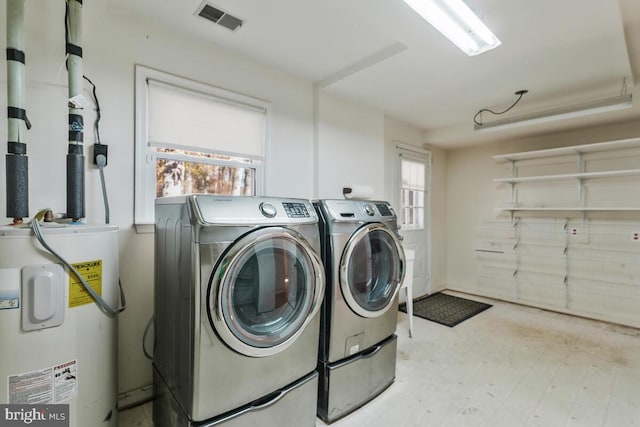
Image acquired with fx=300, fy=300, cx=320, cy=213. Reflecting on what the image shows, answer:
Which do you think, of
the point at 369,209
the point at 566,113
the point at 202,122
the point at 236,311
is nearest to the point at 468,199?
the point at 566,113

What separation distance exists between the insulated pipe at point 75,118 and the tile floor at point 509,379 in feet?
4.30

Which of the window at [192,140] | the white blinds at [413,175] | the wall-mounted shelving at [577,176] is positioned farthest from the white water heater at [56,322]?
the wall-mounted shelving at [577,176]

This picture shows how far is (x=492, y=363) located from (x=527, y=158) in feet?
9.19

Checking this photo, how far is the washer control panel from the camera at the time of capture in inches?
59.7

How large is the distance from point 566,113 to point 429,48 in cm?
173

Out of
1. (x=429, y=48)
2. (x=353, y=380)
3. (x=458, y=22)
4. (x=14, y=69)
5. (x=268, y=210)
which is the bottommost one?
(x=353, y=380)

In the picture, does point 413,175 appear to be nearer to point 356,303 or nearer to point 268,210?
point 356,303

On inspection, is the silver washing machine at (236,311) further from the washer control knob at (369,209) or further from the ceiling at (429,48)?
the ceiling at (429,48)

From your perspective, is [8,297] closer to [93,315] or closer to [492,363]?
[93,315]

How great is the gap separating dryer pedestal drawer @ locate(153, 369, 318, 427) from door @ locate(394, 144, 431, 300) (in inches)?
99.9

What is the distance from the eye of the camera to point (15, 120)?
1.32m

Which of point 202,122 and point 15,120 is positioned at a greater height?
point 202,122

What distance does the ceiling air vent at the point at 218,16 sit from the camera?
179cm

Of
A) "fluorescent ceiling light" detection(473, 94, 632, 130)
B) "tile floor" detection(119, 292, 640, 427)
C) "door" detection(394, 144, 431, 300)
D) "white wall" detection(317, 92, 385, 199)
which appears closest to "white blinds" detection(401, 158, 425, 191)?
"door" detection(394, 144, 431, 300)
